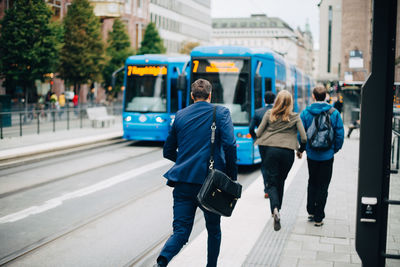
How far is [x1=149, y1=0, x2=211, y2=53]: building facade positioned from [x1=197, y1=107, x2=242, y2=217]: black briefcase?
61183mm

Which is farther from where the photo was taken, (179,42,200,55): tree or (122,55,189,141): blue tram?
(179,42,200,55): tree

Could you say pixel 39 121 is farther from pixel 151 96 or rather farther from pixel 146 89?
pixel 151 96

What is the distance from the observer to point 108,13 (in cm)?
4641

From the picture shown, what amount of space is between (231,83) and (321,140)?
6.03 meters

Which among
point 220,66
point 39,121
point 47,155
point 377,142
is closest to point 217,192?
point 377,142

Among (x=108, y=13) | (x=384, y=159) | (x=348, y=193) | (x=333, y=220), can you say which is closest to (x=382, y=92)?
(x=384, y=159)

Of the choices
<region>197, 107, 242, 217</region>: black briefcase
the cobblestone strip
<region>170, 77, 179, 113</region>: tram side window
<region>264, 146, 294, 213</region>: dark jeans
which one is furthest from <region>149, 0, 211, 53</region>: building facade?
<region>197, 107, 242, 217</region>: black briefcase

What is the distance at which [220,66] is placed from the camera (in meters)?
12.2

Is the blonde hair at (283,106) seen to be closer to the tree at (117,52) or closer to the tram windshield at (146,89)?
the tram windshield at (146,89)

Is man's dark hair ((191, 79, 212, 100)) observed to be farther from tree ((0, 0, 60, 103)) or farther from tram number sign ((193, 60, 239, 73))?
tree ((0, 0, 60, 103))

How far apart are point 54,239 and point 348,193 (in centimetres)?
500

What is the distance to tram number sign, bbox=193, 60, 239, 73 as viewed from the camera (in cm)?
1210

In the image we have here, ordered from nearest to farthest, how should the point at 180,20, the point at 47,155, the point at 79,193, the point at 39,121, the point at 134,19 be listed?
the point at 79,193 < the point at 47,155 < the point at 39,121 < the point at 134,19 < the point at 180,20

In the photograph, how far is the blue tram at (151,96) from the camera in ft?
55.7
